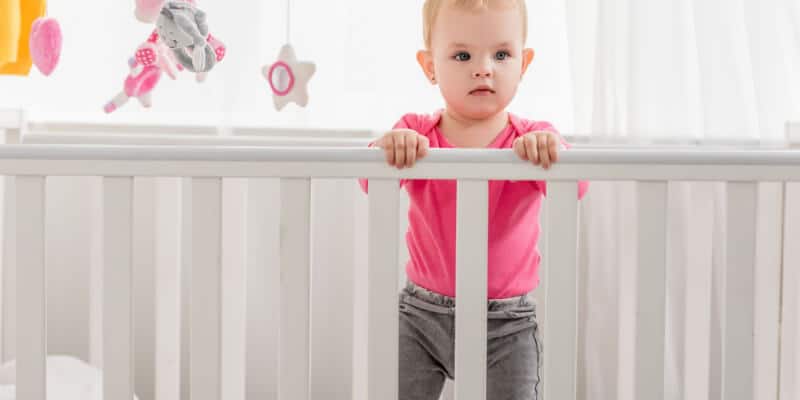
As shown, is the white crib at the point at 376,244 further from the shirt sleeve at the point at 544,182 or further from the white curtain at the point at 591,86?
the white curtain at the point at 591,86

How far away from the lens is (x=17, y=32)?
1.46 metres

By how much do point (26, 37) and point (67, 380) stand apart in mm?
562

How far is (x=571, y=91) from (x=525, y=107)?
0.11 meters

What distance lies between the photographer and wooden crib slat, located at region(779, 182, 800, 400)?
4.30 feet

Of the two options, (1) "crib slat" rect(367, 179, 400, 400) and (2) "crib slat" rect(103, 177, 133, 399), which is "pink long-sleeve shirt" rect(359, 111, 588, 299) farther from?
(2) "crib slat" rect(103, 177, 133, 399)

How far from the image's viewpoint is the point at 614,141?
1587mm

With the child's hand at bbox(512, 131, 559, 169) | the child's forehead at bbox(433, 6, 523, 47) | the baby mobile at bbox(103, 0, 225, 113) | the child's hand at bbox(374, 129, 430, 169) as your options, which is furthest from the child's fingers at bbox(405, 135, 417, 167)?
the baby mobile at bbox(103, 0, 225, 113)

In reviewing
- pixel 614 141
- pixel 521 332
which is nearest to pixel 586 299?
pixel 614 141

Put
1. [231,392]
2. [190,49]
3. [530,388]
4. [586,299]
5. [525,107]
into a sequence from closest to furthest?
[530,388] < [190,49] < [231,392] < [586,299] < [525,107]

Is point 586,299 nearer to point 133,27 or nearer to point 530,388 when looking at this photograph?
point 530,388

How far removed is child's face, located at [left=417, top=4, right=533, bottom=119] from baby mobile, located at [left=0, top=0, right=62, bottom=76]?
676 mm

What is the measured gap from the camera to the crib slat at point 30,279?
0.94m

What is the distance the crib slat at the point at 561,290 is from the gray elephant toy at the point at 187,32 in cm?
59

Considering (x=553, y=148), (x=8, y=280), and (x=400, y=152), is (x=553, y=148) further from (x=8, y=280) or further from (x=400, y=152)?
(x=8, y=280)
